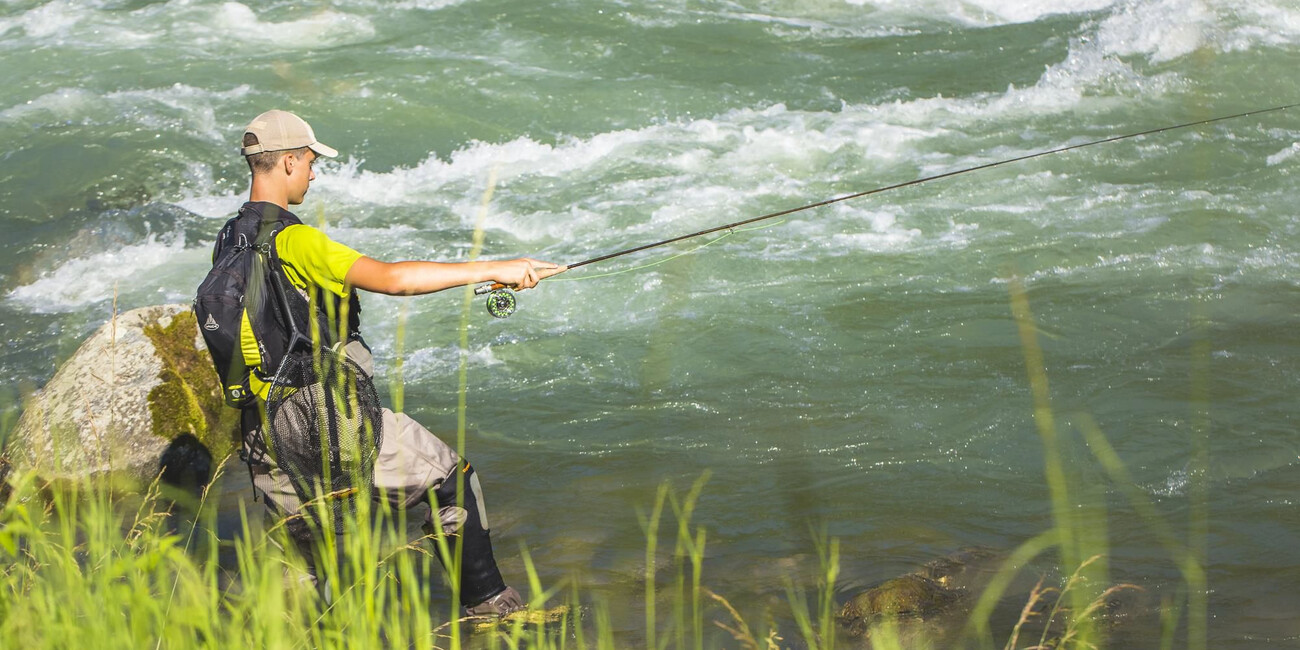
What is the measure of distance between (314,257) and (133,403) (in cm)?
266

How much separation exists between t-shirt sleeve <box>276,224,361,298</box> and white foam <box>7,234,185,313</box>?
15.9 ft

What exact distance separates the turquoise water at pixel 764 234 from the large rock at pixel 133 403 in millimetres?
1037

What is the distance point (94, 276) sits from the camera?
8.16 m

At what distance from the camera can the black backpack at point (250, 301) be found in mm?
3404

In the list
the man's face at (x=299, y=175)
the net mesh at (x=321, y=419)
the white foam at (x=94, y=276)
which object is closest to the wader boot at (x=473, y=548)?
the net mesh at (x=321, y=419)

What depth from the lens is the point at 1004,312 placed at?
6949 millimetres

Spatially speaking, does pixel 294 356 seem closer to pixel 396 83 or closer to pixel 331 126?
pixel 331 126

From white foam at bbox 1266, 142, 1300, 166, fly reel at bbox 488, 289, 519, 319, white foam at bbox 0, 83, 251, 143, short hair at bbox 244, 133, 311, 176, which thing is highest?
short hair at bbox 244, 133, 311, 176

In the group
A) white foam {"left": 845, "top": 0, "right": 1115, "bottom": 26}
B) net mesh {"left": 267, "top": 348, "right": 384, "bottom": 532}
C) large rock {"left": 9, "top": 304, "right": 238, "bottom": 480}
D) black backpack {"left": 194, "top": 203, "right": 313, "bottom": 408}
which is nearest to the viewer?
black backpack {"left": 194, "top": 203, "right": 313, "bottom": 408}

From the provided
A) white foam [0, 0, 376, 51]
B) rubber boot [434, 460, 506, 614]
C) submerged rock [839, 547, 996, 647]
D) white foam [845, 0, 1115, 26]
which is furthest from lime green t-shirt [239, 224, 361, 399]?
white foam [845, 0, 1115, 26]

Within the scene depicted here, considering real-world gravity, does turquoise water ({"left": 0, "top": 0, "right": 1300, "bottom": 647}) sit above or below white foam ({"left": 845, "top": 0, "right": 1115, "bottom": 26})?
below

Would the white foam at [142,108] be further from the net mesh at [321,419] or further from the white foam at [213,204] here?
the net mesh at [321,419]

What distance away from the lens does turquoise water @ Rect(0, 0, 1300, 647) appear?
16.8 ft

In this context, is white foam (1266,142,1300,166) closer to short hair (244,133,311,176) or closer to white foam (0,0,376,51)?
short hair (244,133,311,176)
